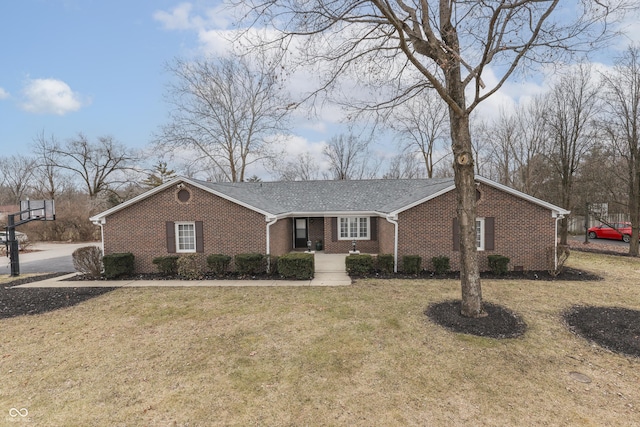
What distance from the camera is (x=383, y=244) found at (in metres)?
14.8

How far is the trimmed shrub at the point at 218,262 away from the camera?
11781mm

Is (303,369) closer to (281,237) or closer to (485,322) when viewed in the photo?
(485,322)

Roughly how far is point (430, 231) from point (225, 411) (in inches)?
393

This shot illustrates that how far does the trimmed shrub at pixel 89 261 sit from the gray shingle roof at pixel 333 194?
20.0ft

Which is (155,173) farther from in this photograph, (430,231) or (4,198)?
(4,198)

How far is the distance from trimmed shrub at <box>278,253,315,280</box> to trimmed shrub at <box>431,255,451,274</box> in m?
4.68

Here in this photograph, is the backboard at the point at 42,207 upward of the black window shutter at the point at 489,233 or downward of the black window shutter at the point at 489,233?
upward

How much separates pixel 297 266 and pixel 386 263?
3.40 metres

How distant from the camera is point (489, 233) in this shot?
464 inches

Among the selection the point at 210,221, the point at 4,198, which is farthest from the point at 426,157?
the point at 4,198

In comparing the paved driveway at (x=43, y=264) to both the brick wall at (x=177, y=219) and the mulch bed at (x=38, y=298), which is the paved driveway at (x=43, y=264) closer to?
the mulch bed at (x=38, y=298)

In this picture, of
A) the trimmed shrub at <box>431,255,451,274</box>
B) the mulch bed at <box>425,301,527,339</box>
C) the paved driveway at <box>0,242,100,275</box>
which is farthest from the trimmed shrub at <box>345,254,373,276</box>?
the paved driveway at <box>0,242,100,275</box>

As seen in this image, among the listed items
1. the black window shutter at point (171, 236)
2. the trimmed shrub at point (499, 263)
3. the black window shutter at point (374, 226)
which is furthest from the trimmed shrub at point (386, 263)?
the black window shutter at point (171, 236)

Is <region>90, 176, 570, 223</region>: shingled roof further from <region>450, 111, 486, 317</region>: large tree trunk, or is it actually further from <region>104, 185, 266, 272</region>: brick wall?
<region>450, 111, 486, 317</region>: large tree trunk
